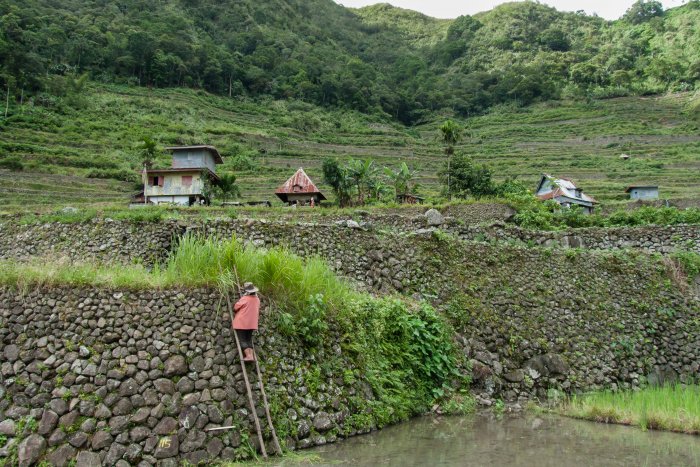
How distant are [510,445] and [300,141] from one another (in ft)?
208

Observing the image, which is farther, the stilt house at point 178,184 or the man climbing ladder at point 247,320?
the stilt house at point 178,184

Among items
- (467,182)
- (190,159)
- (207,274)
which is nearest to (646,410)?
(207,274)

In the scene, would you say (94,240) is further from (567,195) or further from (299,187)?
(567,195)

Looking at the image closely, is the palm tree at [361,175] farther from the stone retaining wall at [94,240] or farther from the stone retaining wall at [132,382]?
the stone retaining wall at [132,382]

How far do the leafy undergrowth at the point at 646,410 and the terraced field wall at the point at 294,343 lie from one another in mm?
1549

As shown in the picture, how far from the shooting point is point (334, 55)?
412ft

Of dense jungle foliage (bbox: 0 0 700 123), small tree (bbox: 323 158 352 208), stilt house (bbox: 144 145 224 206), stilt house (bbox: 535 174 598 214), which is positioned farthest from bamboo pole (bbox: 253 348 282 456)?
dense jungle foliage (bbox: 0 0 700 123)

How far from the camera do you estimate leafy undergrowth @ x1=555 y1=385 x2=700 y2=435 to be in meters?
9.34

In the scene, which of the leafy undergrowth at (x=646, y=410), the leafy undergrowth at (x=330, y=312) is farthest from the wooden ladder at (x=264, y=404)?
the leafy undergrowth at (x=646, y=410)

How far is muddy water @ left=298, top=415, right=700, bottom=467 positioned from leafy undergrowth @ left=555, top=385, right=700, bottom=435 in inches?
13.5

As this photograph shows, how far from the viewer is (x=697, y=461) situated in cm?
722

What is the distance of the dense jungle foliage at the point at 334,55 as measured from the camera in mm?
82562

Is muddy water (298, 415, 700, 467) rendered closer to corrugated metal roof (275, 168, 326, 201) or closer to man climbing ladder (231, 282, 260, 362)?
man climbing ladder (231, 282, 260, 362)

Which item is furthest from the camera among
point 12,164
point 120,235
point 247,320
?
point 12,164
